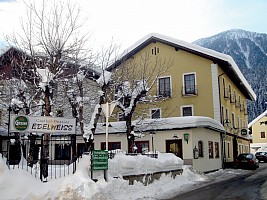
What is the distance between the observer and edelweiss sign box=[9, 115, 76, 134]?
452 inches

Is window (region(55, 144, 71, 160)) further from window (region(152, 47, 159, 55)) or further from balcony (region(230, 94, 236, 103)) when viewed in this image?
balcony (region(230, 94, 236, 103))

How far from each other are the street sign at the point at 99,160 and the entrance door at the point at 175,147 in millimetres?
11666

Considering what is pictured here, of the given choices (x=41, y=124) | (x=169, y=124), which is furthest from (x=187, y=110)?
(x=41, y=124)

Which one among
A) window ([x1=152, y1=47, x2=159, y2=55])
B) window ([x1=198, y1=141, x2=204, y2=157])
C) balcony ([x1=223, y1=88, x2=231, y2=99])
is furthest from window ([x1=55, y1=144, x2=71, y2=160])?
balcony ([x1=223, y1=88, x2=231, y2=99])

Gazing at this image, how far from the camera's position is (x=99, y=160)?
11953mm

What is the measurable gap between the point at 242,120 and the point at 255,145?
26.8 metres

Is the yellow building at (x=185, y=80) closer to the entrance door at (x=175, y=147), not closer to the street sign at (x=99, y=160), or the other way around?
the entrance door at (x=175, y=147)

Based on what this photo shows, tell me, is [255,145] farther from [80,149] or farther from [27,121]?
[27,121]

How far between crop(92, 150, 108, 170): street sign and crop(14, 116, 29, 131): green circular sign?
2469mm

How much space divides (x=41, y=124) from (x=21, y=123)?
0.69 m

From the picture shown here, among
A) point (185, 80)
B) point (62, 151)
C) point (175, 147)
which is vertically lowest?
point (62, 151)

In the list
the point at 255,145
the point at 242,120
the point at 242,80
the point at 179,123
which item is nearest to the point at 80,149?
the point at 179,123

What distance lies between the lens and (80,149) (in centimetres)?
2736

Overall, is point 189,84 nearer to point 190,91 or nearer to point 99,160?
point 190,91
